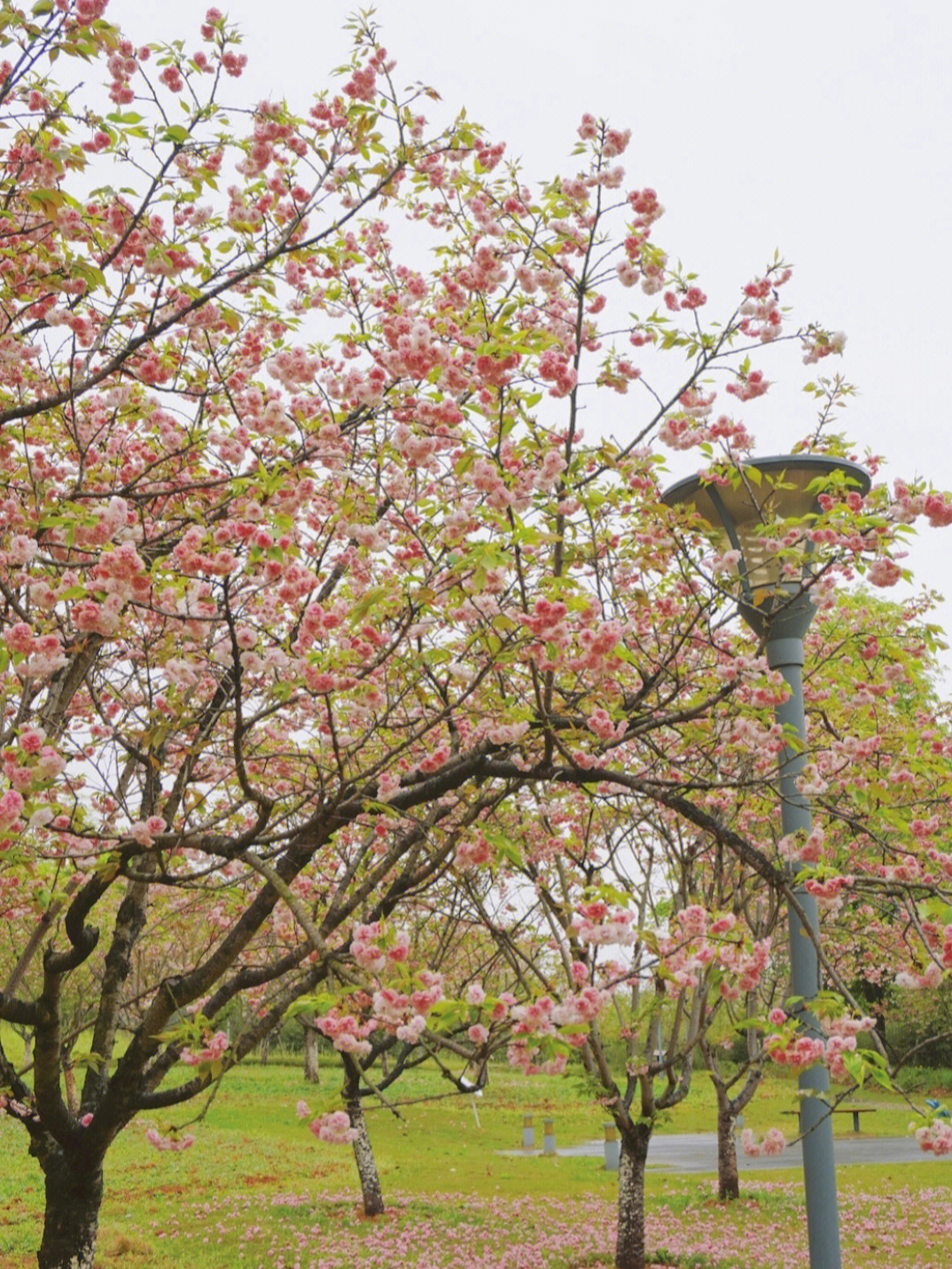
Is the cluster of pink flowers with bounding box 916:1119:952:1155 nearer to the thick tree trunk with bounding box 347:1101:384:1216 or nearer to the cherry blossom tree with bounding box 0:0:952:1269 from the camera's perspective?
the cherry blossom tree with bounding box 0:0:952:1269

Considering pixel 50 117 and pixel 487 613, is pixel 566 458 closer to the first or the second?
pixel 487 613

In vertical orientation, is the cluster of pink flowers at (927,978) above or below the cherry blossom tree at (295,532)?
below

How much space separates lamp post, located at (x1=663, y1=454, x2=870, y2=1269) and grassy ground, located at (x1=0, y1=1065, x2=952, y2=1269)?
242 cm

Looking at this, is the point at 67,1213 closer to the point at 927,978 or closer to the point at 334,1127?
the point at 334,1127

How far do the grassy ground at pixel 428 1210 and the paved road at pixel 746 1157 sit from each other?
910 millimetres

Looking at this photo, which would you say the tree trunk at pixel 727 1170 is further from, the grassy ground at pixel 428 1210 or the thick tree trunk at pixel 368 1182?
the thick tree trunk at pixel 368 1182

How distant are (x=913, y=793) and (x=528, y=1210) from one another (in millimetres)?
8439

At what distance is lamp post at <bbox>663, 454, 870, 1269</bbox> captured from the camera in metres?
4.62

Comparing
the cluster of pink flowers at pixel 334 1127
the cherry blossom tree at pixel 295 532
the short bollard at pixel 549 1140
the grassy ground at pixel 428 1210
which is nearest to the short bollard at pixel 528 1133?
the short bollard at pixel 549 1140

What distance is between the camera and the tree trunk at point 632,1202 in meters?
9.49

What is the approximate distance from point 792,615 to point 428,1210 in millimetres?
9932

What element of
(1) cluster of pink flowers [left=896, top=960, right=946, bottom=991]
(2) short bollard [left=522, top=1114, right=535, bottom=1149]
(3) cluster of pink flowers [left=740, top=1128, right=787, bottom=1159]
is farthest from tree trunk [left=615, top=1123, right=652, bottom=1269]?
(2) short bollard [left=522, top=1114, right=535, bottom=1149]

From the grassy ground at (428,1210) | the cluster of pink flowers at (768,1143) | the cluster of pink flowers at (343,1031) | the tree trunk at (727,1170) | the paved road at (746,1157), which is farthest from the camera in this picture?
the paved road at (746,1157)

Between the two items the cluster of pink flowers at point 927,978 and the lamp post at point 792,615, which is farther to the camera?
the lamp post at point 792,615
